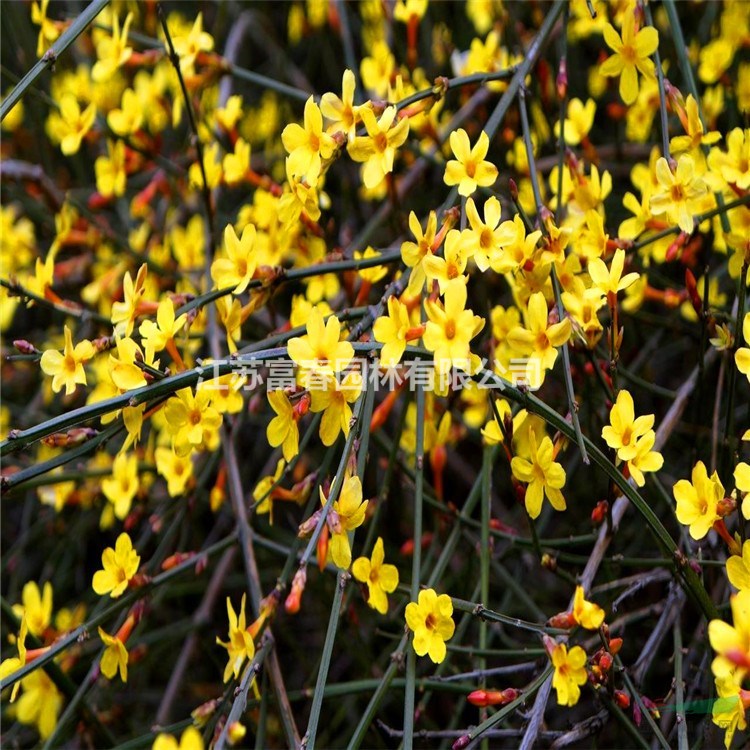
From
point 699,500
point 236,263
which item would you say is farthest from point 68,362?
point 699,500

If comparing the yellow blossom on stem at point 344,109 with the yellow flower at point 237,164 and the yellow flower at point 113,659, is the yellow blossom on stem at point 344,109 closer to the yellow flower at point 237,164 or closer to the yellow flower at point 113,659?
the yellow flower at point 237,164

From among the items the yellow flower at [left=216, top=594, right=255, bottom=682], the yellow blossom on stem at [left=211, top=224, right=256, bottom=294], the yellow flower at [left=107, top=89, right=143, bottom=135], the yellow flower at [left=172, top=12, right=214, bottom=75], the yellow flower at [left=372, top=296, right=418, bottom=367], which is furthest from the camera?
the yellow flower at [left=107, top=89, right=143, bottom=135]

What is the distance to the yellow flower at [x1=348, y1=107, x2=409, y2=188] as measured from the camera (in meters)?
1.23

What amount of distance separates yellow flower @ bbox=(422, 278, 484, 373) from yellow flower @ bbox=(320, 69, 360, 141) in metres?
0.31

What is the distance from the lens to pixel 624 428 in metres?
1.17

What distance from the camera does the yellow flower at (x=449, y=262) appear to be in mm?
1137

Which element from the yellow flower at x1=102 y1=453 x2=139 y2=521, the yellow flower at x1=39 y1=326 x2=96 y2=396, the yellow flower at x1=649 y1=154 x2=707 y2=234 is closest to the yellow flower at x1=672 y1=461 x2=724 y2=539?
the yellow flower at x1=649 y1=154 x2=707 y2=234

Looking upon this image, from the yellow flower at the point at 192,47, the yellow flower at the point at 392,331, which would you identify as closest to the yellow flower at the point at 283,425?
the yellow flower at the point at 392,331

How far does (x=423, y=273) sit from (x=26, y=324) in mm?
2209

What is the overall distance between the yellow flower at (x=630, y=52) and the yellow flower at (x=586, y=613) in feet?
2.58

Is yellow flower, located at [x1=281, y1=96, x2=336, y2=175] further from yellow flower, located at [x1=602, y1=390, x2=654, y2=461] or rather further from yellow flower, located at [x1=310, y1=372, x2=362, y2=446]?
yellow flower, located at [x1=602, y1=390, x2=654, y2=461]

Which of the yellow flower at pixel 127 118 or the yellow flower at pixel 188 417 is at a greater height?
the yellow flower at pixel 127 118

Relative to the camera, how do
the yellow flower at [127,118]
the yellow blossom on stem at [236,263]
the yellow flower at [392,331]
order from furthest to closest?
the yellow flower at [127,118], the yellow blossom on stem at [236,263], the yellow flower at [392,331]

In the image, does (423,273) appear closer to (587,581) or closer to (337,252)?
(337,252)
